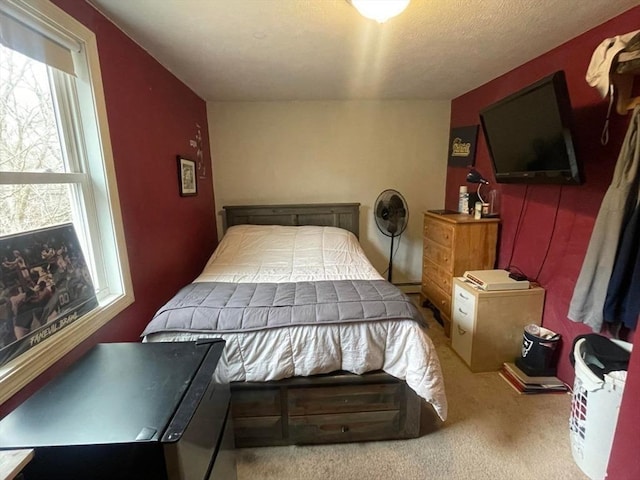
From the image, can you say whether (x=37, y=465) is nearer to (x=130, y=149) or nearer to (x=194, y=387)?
(x=194, y=387)

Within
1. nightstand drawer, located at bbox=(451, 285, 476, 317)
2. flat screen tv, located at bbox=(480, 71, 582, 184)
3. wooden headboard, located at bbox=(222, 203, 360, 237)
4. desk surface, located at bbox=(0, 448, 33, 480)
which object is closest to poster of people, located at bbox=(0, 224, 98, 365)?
desk surface, located at bbox=(0, 448, 33, 480)

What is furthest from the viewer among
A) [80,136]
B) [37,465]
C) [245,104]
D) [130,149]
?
[245,104]

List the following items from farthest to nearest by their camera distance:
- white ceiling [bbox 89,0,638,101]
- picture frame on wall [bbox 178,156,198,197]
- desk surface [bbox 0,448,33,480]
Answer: picture frame on wall [bbox 178,156,198,197], white ceiling [bbox 89,0,638,101], desk surface [bbox 0,448,33,480]

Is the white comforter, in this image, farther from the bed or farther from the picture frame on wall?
the picture frame on wall

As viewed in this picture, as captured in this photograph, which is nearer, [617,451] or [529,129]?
[617,451]

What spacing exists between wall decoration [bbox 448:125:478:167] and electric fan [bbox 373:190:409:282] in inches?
27.1

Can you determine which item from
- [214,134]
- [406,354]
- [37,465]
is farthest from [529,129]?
[214,134]

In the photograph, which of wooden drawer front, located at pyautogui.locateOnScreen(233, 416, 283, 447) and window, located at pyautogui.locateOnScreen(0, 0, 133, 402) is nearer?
window, located at pyautogui.locateOnScreen(0, 0, 133, 402)

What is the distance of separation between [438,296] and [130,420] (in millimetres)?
2638

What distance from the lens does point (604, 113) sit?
1.72m

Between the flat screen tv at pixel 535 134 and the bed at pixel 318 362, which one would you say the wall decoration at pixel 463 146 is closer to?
the flat screen tv at pixel 535 134

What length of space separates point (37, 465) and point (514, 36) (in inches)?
110

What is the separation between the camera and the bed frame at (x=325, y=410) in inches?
62.7

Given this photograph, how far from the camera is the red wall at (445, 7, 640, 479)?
1745 mm
